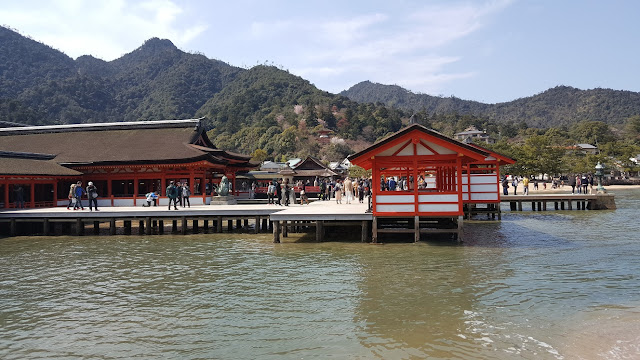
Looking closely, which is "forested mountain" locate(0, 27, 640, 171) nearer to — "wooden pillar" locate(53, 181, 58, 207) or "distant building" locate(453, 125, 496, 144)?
"distant building" locate(453, 125, 496, 144)

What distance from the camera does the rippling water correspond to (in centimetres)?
786

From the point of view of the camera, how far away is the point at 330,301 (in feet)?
34.3

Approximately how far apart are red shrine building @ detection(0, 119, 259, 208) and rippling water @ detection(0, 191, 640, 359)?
9.89 metres

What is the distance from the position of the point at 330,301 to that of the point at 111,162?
2273 cm

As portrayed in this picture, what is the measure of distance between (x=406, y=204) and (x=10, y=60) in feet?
545

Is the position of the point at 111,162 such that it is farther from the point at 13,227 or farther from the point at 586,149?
the point at 586,149

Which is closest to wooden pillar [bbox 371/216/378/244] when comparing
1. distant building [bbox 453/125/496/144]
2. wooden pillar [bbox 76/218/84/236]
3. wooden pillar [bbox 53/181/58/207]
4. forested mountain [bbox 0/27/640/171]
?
wooden pillar [bbox 76/218/84/236]

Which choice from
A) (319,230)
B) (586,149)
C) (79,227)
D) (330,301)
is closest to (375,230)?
(319,230)

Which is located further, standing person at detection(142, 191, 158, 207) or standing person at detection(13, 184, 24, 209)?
standing person at detection(142, 191, 158, 207)

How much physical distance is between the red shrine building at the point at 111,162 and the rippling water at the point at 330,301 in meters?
9.89

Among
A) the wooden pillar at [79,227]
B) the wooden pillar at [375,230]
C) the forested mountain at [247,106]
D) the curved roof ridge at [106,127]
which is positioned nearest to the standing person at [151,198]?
the wooden pillar at [79,227]

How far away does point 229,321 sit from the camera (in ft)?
30.4

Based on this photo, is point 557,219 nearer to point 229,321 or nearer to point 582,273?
point 582,273

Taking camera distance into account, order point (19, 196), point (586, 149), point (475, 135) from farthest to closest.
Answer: point (475, 135), point (586, 149), point (19, 196)
